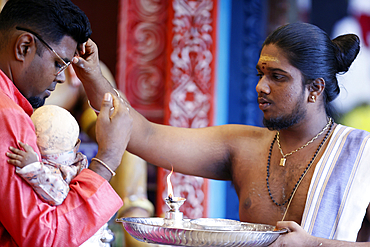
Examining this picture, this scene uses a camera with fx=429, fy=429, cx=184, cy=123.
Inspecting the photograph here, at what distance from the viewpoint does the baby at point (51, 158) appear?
1.21 metres

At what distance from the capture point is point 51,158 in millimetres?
1377

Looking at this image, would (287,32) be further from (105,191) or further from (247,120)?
(247,120)

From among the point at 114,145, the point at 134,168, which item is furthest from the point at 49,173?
the point at 134,168

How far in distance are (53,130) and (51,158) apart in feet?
0.30

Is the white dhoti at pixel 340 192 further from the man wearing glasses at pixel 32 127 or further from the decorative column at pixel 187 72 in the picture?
the decorative column at pixel 187 72

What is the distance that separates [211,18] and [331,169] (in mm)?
2220

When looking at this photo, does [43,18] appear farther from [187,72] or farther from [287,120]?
[187,72]

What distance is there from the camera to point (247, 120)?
12.9ft

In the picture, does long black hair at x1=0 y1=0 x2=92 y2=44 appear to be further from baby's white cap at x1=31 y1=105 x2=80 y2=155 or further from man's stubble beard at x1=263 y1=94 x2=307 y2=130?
man's stubble beard at x1=263 y1=94 x2=307 y2=130

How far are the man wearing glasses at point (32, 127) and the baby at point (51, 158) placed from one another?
3cm

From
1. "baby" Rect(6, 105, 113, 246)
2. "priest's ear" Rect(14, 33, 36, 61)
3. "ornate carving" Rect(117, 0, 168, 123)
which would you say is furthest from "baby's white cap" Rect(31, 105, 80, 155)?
"ornate carving" Rect(117, 0, 168, 123)

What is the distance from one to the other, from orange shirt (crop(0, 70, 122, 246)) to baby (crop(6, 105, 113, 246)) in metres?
0.03

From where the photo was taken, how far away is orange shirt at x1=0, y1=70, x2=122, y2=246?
3.97 feet

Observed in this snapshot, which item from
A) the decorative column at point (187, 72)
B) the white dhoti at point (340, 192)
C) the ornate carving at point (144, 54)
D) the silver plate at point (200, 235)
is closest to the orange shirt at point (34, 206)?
the silver plate at point (200, 235)
